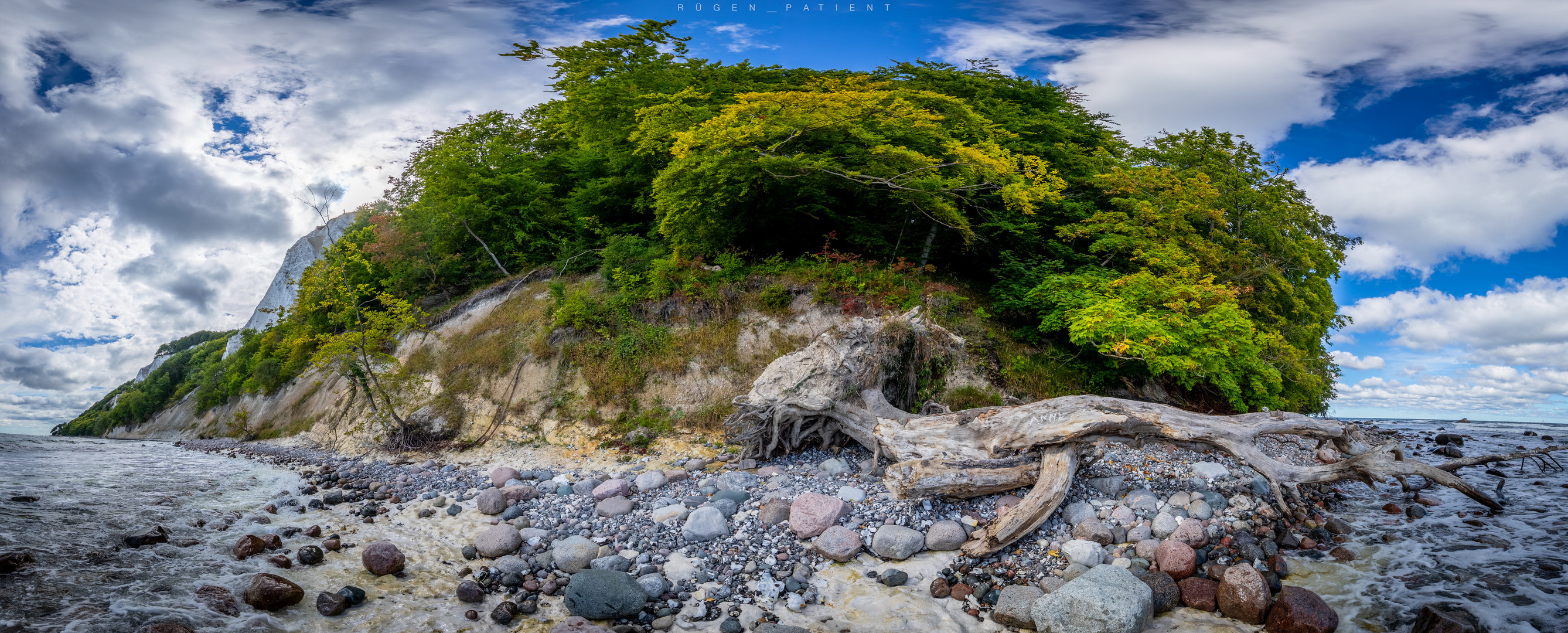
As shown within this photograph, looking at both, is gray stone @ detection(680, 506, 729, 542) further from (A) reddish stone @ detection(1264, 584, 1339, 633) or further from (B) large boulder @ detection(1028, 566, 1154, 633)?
(A) reddish stone @ detection(1264, 584, 1339, 633)

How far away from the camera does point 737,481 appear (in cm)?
907

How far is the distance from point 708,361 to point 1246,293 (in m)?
12.6

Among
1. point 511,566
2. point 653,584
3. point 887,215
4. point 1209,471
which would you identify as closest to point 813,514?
point 653,584

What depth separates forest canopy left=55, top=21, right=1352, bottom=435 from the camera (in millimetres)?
12062

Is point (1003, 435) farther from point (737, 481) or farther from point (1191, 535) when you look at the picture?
point (737, 481)

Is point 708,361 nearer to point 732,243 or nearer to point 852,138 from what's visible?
point 732,243

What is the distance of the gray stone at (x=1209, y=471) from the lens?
28.8ft

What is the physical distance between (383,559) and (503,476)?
12.5 feet

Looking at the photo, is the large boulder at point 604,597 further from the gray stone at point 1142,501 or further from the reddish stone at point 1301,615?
the gray stone at point 1142,501

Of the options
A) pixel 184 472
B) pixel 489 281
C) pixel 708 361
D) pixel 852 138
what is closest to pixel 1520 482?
pixel 852 138

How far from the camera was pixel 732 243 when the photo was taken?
51.5 feet

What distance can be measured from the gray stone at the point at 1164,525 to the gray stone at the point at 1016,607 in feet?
7.33

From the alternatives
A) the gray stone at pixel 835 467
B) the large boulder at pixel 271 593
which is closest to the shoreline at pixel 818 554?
the gray stone at pixel 835 467

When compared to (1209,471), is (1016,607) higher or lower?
lower
